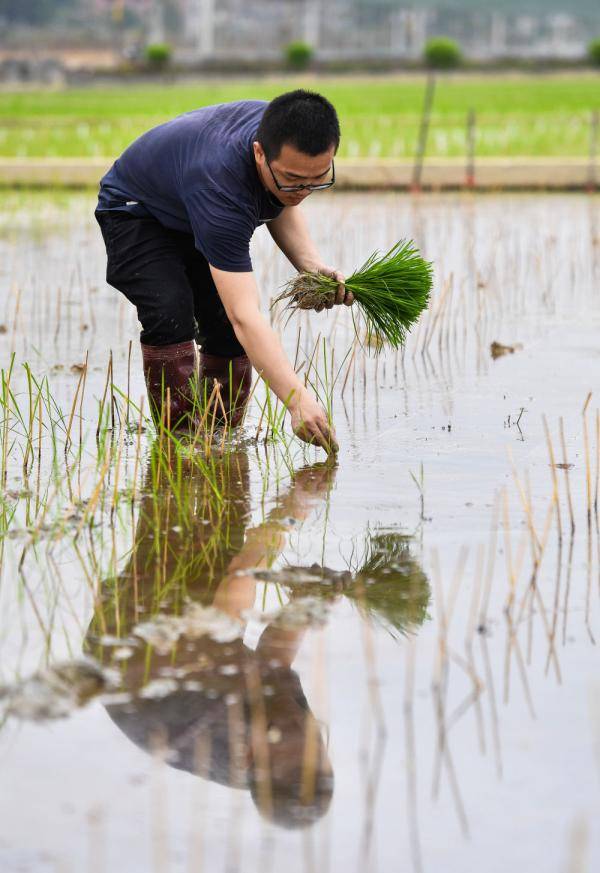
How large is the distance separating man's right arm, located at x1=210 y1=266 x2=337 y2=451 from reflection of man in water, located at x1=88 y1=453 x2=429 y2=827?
0.91 feet

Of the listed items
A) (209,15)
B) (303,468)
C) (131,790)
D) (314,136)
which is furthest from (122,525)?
(209,15)

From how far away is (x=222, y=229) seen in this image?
13.1 ft

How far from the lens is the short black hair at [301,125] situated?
3758 mm

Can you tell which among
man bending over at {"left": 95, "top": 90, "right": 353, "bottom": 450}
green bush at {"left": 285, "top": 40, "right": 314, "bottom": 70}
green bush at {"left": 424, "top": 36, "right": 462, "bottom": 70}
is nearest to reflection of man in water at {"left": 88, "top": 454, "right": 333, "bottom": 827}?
man bending over at {"left": 95, "top": 90, "right": 353, "bottom": 450}

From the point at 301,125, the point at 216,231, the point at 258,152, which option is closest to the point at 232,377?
the point at 216,231

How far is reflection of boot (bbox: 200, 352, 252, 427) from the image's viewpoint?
5.12 metres

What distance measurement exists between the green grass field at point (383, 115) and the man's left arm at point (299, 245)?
38.9 feet

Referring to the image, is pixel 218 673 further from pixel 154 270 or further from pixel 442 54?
pixel 442 54

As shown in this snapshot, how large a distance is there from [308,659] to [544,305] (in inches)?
202

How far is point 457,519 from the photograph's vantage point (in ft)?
12.9

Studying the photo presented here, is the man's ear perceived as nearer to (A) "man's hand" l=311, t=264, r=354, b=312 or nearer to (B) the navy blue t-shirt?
(B) the navy blue t-shirt

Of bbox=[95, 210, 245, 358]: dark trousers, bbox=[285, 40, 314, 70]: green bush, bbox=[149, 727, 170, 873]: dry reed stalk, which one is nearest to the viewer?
bbox=[149, 727, 170, 873]: dry reed stalk

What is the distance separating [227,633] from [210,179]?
1.49 metres

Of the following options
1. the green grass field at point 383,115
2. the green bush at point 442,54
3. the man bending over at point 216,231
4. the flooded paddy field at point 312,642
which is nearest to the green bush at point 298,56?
the green grass field at point 383,115
